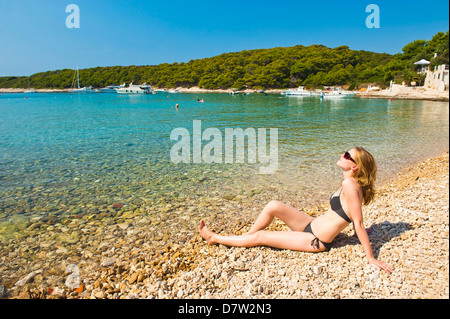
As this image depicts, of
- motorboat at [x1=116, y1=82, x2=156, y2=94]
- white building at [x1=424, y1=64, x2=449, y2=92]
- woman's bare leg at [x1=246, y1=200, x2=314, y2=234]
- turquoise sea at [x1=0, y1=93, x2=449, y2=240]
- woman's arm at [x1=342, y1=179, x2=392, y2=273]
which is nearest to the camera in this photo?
woman's arm at [x1=342, y1=179, x2=392, y2=273]

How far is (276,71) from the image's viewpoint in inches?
5172

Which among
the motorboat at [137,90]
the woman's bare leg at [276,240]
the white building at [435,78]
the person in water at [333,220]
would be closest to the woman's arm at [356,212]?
the person in water at [333,220]

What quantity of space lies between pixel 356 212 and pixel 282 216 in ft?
3.38

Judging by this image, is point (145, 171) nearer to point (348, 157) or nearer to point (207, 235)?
point (207, 235)

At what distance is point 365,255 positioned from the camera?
11.8 ft

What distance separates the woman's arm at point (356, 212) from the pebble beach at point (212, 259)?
0.66ft

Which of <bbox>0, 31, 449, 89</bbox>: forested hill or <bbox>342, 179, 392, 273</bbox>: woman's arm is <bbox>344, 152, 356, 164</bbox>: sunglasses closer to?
<bbox>342, 179, 392, 273</bbox>: woman's arm

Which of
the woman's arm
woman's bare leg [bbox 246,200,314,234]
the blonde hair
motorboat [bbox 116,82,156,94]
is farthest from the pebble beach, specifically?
motorboat [bbox 116,82,156,94]

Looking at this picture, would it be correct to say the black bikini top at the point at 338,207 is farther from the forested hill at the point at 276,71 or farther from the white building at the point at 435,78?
the forested hill at the point at 276,71

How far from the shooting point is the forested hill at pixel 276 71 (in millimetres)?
88012

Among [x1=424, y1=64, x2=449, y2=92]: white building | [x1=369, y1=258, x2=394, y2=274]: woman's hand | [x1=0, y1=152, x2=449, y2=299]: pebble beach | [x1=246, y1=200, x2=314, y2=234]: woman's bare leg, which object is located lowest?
[x1=0, y1=152, x2=449, y2=299]: pebble beach

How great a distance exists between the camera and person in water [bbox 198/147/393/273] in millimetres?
3438

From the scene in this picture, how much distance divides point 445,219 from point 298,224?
2.30 meters
